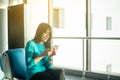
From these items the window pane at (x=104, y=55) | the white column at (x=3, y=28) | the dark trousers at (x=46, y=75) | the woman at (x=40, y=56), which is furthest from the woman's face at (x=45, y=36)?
the window pane at (x=104, y=55)

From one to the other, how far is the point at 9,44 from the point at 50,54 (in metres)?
2.38

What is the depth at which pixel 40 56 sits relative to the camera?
1.84 meters

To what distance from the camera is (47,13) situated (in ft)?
15.9

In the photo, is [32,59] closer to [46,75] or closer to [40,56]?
[40,56]

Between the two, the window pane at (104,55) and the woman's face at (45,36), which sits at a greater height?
the woman's face at (45,36)

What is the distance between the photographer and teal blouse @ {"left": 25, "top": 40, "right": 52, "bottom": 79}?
1852 mm

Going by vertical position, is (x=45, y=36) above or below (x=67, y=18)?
below

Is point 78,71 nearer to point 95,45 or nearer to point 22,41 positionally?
point 95,45

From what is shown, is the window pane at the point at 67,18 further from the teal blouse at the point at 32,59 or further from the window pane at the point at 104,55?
the teal blouse at the point at 32,59

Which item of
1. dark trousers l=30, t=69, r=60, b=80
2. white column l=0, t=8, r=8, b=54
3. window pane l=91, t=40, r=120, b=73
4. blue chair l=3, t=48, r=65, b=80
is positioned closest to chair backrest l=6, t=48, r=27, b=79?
blue chair l=3, t=48, r=65, b=80

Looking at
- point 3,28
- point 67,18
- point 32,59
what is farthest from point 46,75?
point 67,18

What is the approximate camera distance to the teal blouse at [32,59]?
1.85 metres

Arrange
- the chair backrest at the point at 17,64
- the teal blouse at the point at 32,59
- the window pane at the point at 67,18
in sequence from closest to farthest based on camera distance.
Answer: the teal blouse at the point at 32,59, the chair backrest at the point at 17,64, the window pane at the point at 67,18

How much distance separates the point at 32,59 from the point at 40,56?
76 millimetres
